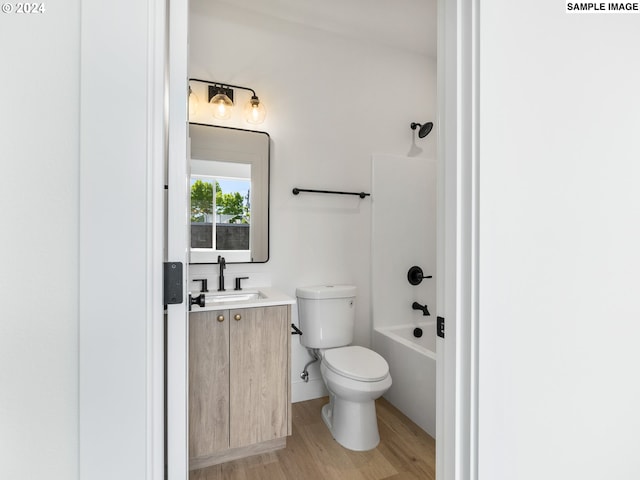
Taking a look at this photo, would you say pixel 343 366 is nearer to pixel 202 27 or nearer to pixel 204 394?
pixel 204 394

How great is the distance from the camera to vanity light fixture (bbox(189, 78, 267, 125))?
199cm

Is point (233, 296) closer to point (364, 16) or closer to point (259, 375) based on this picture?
point (259, 375)

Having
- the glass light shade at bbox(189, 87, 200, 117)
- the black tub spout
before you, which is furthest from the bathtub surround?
the glass light shade at bbox(189, 87, 200, 117)

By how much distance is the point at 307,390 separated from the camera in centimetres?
228

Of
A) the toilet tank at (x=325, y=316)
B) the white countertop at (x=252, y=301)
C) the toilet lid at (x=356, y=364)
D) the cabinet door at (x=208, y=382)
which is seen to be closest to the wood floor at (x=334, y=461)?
the cabinet door at (x=208, y=382)

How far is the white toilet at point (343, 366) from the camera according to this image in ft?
5.68

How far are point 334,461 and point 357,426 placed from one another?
212 millimetres

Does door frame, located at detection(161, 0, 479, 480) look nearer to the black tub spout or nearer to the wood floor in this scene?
the wood floor

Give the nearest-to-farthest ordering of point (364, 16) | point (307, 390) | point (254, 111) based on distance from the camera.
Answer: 1. point (254, 111)
2. point (364, 16)
3. point (307, 390)

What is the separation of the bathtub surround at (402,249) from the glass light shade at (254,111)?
0.95 m

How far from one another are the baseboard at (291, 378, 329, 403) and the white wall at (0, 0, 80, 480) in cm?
183
